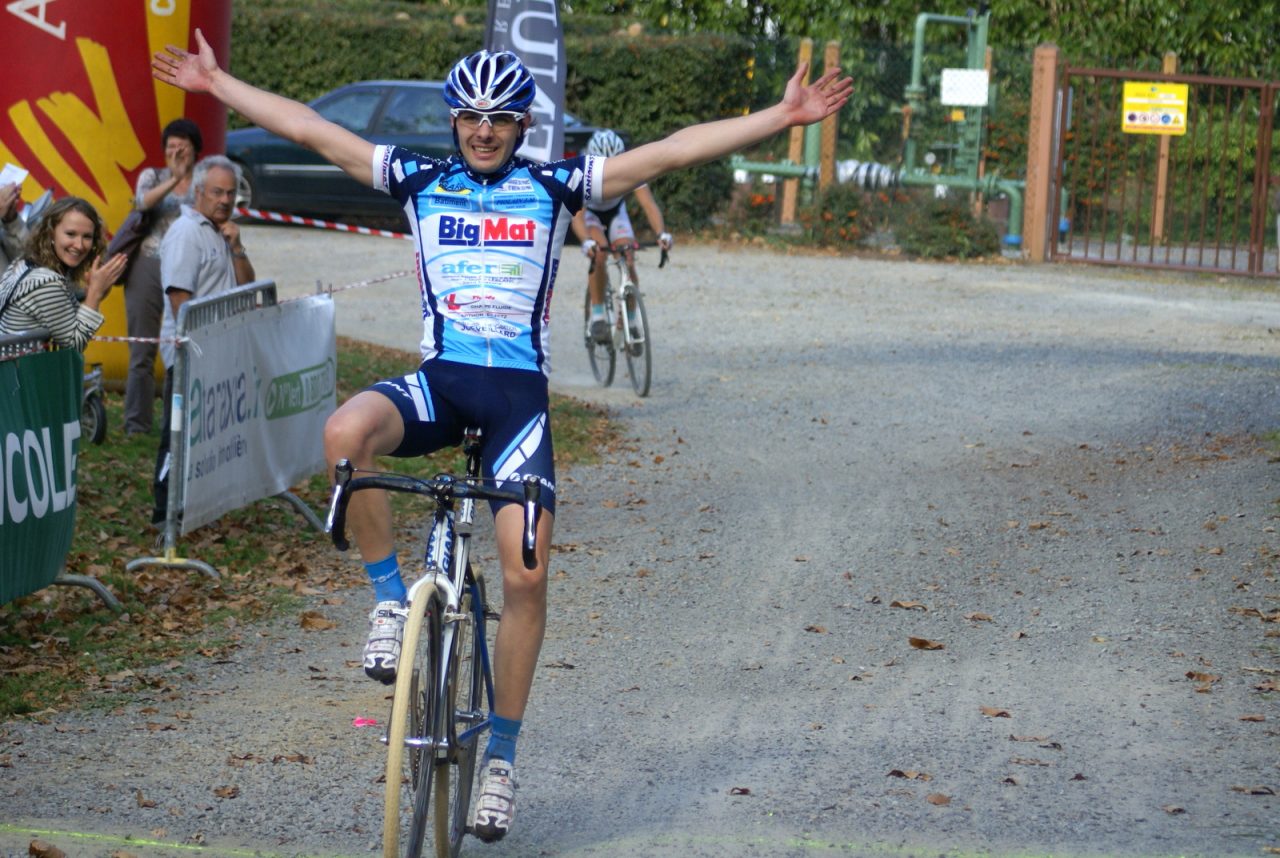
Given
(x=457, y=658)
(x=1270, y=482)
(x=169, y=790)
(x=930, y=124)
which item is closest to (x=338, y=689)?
(x=169, y=790)

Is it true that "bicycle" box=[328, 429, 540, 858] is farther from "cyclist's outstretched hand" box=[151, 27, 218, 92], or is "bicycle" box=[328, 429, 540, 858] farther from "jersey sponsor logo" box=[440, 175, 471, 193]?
"cyclist's outstretched hand" box=[151, 27, 218, 92]

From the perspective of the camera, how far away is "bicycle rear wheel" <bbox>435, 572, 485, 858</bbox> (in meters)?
4.80

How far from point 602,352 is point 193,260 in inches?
228

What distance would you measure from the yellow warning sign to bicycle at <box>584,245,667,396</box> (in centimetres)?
1422

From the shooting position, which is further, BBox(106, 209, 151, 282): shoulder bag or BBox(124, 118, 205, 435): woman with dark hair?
BBox(106, 209, 151, 282): shoulder bag

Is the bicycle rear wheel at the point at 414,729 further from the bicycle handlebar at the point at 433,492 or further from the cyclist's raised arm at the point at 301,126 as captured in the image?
the cyclist's raised arm at the point at 301,126

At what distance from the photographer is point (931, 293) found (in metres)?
21.9

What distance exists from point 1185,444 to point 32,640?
26.4 feet

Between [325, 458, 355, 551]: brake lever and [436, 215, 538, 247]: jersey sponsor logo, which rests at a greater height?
[436, 215, 538, 247]: jersey sponsor logo

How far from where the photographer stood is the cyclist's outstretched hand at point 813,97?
5.14 meters

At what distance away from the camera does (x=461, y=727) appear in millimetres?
5203

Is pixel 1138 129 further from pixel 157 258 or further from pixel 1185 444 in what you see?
pixel 157 258

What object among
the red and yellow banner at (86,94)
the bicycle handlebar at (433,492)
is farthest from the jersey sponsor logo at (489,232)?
the red and yellow banner at (86,94)

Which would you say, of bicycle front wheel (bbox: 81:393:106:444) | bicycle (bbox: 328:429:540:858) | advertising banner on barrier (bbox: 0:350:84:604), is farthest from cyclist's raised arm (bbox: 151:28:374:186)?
bicycle front wheel (bbox: 81:393:106:444)
